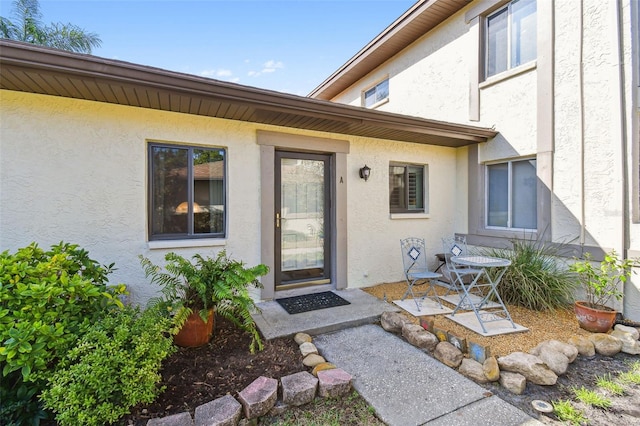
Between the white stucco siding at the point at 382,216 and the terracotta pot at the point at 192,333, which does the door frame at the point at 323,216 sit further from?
the terracotta pot at the point at 192,333

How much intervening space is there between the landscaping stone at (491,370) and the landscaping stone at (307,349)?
1.69 m

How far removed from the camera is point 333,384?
2576mm

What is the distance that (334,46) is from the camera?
349 inches

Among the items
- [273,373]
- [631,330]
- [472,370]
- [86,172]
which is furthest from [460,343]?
[86,172]

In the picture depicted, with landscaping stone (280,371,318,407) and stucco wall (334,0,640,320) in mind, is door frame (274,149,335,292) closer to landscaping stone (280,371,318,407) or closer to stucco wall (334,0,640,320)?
landscaping stone (280,371,318,407)

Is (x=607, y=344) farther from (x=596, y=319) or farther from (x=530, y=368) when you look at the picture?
(x=530, y=368)

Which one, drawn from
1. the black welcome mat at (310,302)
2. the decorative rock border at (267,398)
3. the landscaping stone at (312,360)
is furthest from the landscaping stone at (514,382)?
the black welcome mat at (310,302)

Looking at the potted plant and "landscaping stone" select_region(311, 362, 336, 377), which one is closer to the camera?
"landscaping stone" select_region(311, 362, 336, 377)

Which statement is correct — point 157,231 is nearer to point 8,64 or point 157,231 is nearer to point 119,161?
point 119,161

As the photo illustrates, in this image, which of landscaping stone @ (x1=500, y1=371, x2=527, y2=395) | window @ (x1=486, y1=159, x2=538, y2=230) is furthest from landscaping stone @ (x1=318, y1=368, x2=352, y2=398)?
window @ (x1=486, y1=159, x2=538, y2=230)

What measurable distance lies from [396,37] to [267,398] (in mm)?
8400

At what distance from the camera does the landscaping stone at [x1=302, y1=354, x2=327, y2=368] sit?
9.80 feet

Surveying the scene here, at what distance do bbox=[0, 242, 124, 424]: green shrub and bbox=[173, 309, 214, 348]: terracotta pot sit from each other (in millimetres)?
848

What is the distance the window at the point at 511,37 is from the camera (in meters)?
5.45
